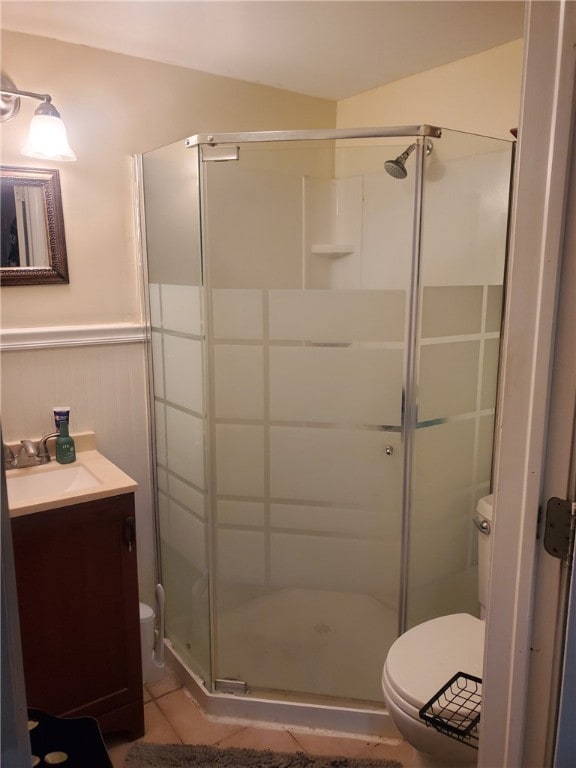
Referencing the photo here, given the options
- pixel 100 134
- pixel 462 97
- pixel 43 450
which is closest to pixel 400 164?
pixel 462 97

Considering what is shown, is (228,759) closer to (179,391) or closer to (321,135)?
(179,391)

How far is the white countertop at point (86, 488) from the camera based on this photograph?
1.61 meters

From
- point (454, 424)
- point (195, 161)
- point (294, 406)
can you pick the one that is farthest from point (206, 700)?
point (195, 161)

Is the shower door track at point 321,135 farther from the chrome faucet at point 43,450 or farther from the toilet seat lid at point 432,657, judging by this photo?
the toilet seat lid at point 432,657

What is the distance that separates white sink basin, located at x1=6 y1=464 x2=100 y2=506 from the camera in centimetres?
190

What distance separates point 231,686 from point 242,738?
170 millimetres

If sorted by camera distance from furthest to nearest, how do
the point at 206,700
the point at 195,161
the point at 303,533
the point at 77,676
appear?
1. the point at 303,533
2. the point at 206,700
3. the point at 195,161
4. the point at 77,676

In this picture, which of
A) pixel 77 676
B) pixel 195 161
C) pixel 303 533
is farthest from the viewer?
pixel 303 533

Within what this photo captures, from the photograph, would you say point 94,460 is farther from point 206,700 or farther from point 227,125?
point 227,125

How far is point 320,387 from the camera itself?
2.04 metres

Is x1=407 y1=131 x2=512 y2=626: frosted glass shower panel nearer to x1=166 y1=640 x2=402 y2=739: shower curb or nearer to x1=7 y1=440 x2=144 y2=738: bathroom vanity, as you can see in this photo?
x1=166 y1=640 x2=402 y2=739: shower curb

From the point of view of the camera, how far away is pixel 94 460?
2037mm

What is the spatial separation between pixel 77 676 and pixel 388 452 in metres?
1.26

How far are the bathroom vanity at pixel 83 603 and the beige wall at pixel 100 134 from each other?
648 mm
